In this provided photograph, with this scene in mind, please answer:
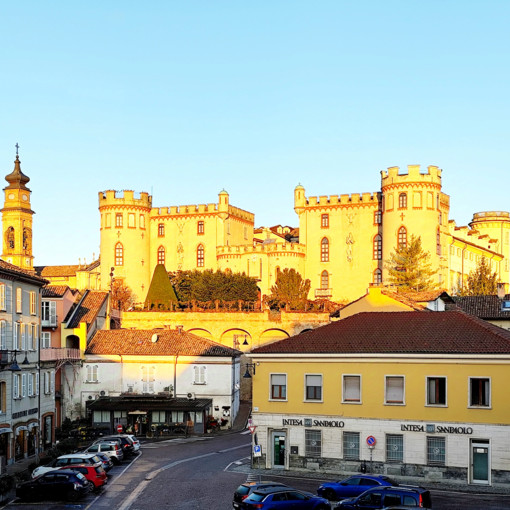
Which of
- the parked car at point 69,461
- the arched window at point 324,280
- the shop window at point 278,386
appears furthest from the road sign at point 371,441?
the arched window at point 324,280

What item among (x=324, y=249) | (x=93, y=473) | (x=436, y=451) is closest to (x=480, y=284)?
(x=324, y=249)

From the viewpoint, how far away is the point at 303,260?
108062 millimetres

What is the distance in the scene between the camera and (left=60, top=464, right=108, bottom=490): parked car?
3646cm

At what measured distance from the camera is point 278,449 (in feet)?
138

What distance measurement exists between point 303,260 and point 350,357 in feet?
222

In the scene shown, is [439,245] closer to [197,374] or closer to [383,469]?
[197,374]

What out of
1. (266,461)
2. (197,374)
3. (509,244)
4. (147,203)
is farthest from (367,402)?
(509,244)

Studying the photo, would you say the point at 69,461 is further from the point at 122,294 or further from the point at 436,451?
the point at 122,294

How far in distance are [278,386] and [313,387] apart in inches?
75.1

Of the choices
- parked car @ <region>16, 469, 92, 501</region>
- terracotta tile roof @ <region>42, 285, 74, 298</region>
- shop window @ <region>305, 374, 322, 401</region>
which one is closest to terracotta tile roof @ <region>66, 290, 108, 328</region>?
terracotta tile roof @ <region>42, 285, 74, 298</region>

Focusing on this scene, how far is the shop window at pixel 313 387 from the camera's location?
4144 cm

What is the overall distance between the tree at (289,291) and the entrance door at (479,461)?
4906 cm

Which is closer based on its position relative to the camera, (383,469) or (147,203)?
(383,469)

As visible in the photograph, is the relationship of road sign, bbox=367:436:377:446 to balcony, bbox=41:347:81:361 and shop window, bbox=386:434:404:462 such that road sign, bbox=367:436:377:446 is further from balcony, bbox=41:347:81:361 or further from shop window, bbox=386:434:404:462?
balcony, bbox=41:347:81:361
